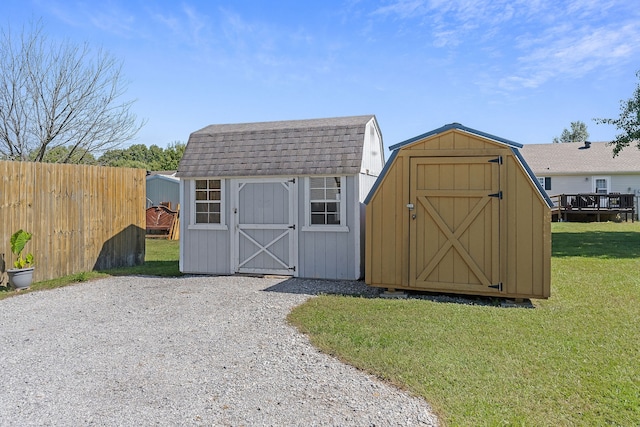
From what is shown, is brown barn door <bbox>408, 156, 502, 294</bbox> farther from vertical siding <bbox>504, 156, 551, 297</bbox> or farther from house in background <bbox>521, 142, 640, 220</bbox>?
house in background <bbox>521, 142, 640, 220</bbox>

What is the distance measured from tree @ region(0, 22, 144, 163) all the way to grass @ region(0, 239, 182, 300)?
4.59 meters

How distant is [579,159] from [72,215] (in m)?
27.4

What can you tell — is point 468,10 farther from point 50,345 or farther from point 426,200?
point 50,345

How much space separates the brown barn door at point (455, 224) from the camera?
662 centimetres

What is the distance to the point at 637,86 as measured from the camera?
14.7m

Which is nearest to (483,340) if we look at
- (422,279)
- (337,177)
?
(422,279)

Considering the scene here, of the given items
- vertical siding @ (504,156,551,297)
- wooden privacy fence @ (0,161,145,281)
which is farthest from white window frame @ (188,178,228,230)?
vertical siding @ (504,156,551,297)

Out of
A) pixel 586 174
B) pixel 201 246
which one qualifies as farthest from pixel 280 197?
pixel 586 174

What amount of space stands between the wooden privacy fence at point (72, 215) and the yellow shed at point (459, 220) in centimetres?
626

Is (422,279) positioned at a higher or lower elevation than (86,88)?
lower

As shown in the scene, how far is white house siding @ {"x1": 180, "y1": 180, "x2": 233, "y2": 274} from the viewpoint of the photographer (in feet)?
30.6

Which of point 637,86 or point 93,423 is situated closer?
point 93,423

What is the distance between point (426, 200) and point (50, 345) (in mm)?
5288

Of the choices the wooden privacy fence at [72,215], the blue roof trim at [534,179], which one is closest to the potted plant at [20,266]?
the wooden privacy fence at [72,215]
